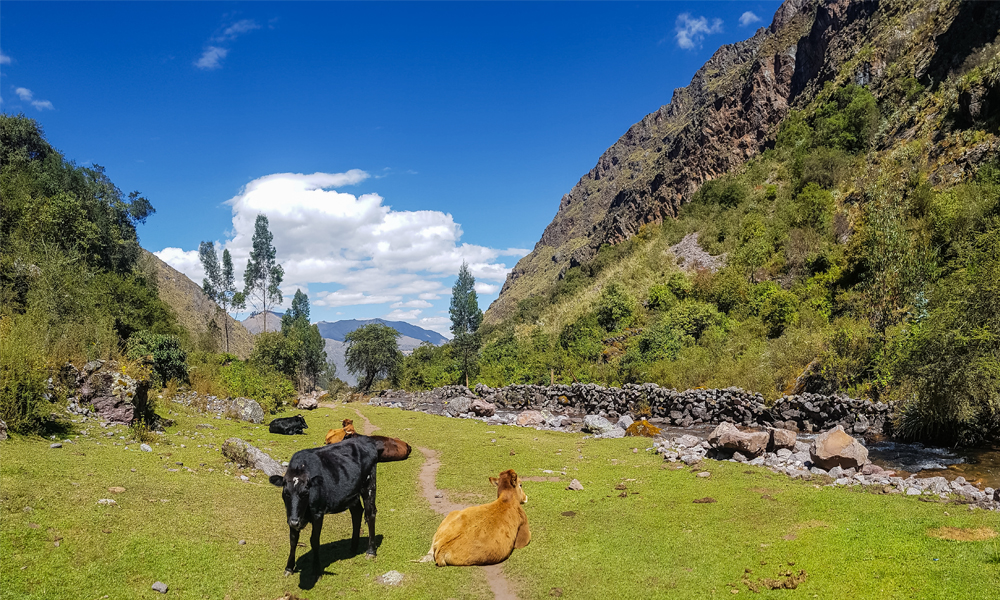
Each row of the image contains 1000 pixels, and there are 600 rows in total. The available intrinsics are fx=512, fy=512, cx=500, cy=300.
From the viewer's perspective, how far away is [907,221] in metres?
25.3

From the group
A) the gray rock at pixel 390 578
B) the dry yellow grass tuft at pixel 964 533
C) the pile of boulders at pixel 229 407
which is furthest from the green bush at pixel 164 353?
the dry yellow grass tuft at pixel 964 533

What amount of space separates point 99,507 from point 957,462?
648 inches

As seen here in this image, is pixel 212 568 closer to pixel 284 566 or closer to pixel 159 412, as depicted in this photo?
pixel 284 566

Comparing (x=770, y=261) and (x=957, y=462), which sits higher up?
(x=770, y=261)

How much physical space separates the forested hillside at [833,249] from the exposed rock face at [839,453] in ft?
13.5

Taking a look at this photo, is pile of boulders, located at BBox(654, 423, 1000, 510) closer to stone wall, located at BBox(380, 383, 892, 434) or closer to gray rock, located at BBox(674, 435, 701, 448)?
gray rock, located at BBox(674, 435, 701, 448)

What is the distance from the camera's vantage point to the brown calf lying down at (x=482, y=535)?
6.92m

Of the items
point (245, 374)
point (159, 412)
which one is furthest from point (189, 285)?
point (159, 412)

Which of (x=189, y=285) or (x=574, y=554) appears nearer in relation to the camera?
(x=574, y=554)

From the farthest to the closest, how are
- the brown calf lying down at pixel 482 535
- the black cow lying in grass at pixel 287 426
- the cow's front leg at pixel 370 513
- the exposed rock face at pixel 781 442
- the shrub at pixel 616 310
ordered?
the shrub at pixel 616 310 → the black cow lying in grass at pixel 287 426 → the exposed rock face at pixel 781 442 → the cow's front leg at pixel 370 513 → the brown calf lying down at pixel 482 535

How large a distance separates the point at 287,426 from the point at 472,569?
40.7ft

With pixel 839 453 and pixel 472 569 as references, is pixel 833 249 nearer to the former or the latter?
pixel 839 453

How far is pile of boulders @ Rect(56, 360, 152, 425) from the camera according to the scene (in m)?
11.4

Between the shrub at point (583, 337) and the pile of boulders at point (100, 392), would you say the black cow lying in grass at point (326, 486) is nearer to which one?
the pile of boulders at point (100, 392)
